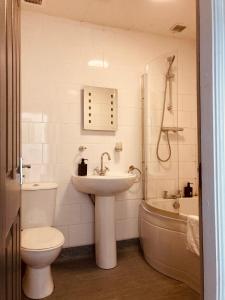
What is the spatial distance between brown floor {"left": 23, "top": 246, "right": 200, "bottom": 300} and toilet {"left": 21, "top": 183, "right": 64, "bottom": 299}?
0.14m

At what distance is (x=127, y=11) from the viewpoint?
240cm

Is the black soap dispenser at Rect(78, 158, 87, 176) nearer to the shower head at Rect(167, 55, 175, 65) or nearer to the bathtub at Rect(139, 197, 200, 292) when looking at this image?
the bathtub at Rect(139, 197, 200, 292)

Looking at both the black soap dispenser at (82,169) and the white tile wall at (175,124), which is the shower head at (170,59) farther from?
the black soap dispenser at (82,169)

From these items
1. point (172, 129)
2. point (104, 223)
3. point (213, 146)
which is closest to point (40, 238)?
point (104, 223)

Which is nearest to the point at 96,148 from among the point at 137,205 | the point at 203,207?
the point at 137,205

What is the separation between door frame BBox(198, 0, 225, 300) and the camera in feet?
2.48

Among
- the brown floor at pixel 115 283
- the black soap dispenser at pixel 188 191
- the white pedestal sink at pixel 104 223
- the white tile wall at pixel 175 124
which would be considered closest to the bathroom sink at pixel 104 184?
the white pedestal sink at pixel 104 223

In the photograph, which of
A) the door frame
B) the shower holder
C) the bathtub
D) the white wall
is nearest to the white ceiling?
the white wall

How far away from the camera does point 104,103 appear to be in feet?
8.68

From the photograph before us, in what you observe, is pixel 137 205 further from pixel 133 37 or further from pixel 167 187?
pixel 133 37

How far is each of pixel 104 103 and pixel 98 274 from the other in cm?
165

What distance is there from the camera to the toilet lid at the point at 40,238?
5.88 ft

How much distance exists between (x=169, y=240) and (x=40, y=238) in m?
1.08

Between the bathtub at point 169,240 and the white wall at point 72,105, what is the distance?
30cm
